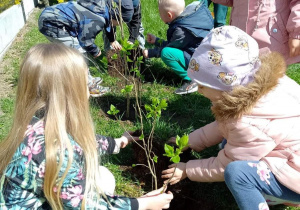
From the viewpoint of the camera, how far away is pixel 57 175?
136 cm

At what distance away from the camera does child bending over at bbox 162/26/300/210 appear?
1.61 metres

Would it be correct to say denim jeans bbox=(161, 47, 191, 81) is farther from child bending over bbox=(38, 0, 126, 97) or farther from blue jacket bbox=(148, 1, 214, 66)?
child bending over bbox=(38, 0, 126, 97)

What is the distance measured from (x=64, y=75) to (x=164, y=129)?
46.9 inches

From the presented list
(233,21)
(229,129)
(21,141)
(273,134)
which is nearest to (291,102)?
(273,134)

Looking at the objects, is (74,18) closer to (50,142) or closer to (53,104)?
(53,104)

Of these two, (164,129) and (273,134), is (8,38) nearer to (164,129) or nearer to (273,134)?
(164,129)

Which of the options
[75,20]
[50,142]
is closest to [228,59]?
[50,142]

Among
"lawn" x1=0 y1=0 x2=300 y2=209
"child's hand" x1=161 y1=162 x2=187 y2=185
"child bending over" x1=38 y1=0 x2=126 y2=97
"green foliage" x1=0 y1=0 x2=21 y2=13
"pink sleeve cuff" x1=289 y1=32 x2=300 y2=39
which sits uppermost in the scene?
"pink sleeve cuff" x1=289 y1=32 x2=300 y2=39

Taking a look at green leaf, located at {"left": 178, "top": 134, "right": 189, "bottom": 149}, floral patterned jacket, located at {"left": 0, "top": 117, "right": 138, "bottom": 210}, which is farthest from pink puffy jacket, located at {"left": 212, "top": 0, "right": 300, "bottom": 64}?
floral patterned jacket, located at {"left": 0, "top": 117, "right": 138, "bottom": 210}

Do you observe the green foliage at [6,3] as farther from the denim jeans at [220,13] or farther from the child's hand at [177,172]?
the child's hand at [177,172]

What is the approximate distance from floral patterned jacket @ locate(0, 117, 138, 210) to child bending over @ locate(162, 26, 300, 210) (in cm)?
71

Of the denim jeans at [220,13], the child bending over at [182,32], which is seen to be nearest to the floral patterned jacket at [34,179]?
the child bending over at [182,32]

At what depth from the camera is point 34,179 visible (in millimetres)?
1366

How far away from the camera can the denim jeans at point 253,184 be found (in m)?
1.64
